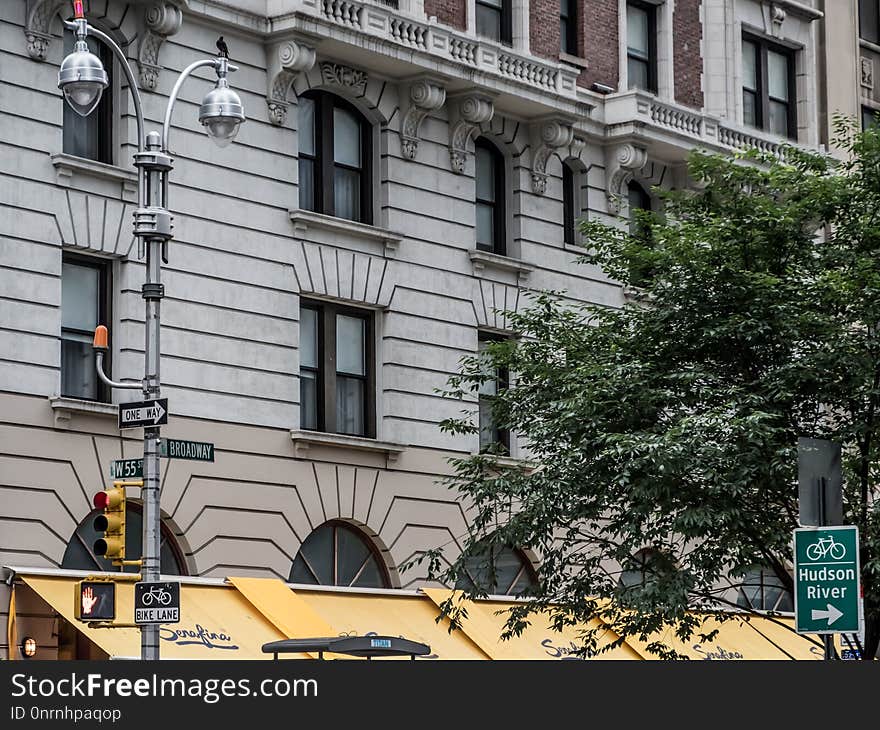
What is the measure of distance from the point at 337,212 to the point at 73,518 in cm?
791

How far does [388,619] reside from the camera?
101ft

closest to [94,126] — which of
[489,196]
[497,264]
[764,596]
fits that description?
[497,264]

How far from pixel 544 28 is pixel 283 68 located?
24.3 feet

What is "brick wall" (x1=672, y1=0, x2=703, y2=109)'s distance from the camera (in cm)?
3984

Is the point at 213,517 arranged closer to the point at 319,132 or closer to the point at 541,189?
the point at 319,132

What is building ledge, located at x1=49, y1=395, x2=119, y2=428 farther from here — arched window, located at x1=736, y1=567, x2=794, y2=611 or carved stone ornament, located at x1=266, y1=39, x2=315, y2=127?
arched window, located at x1=736, y1=567, x2=794, y2=611

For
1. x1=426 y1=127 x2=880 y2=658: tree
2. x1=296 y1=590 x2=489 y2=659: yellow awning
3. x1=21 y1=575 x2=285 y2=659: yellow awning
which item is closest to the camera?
x1=426 y1=127 x2=880 y2=658: tree

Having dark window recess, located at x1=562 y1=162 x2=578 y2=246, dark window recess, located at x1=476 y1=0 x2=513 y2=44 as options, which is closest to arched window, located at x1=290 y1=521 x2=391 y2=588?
dark window recess, located at x1=562 y1=162 x2=578 y2=246

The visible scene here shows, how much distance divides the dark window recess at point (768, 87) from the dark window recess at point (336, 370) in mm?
13365

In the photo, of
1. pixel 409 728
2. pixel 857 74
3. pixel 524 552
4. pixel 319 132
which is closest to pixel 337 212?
pixel 319 132

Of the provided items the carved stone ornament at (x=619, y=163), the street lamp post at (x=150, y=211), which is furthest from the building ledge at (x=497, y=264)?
the street lamp post at (x=150, y=211)

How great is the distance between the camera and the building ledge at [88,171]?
2783cm

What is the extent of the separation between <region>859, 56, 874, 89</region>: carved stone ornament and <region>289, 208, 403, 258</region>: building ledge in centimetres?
1782

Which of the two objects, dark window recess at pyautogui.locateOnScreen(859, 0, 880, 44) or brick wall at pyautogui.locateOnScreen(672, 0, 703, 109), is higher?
dark window recess at pyautogui.locateOnScreen(859, 0, 880, 44)
